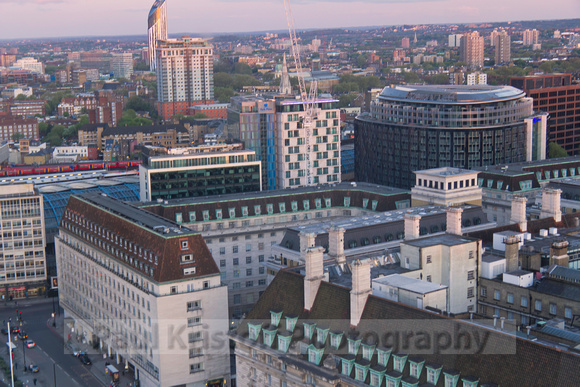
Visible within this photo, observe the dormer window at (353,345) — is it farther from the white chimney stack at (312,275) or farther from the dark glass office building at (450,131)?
the dark glass office building at (450,131)

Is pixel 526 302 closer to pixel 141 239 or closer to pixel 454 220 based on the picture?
pixel 454 220

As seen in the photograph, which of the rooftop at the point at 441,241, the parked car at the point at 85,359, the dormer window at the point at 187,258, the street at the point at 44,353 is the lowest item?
the street at the point at 44,353

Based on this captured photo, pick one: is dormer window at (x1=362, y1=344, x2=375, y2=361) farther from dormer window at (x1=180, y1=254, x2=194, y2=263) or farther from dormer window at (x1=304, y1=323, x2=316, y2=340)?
dormer window at (x1=180, y1=254, x2=194, y2=263)

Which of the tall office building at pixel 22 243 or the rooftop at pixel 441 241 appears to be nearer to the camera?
the rooftop at pixel 441 241

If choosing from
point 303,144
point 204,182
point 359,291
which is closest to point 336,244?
Result: point 359,291

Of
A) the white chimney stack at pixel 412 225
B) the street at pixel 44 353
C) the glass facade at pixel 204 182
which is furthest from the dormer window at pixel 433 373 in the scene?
the glass facade at pixel 204 182

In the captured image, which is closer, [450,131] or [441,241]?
[441,241]
